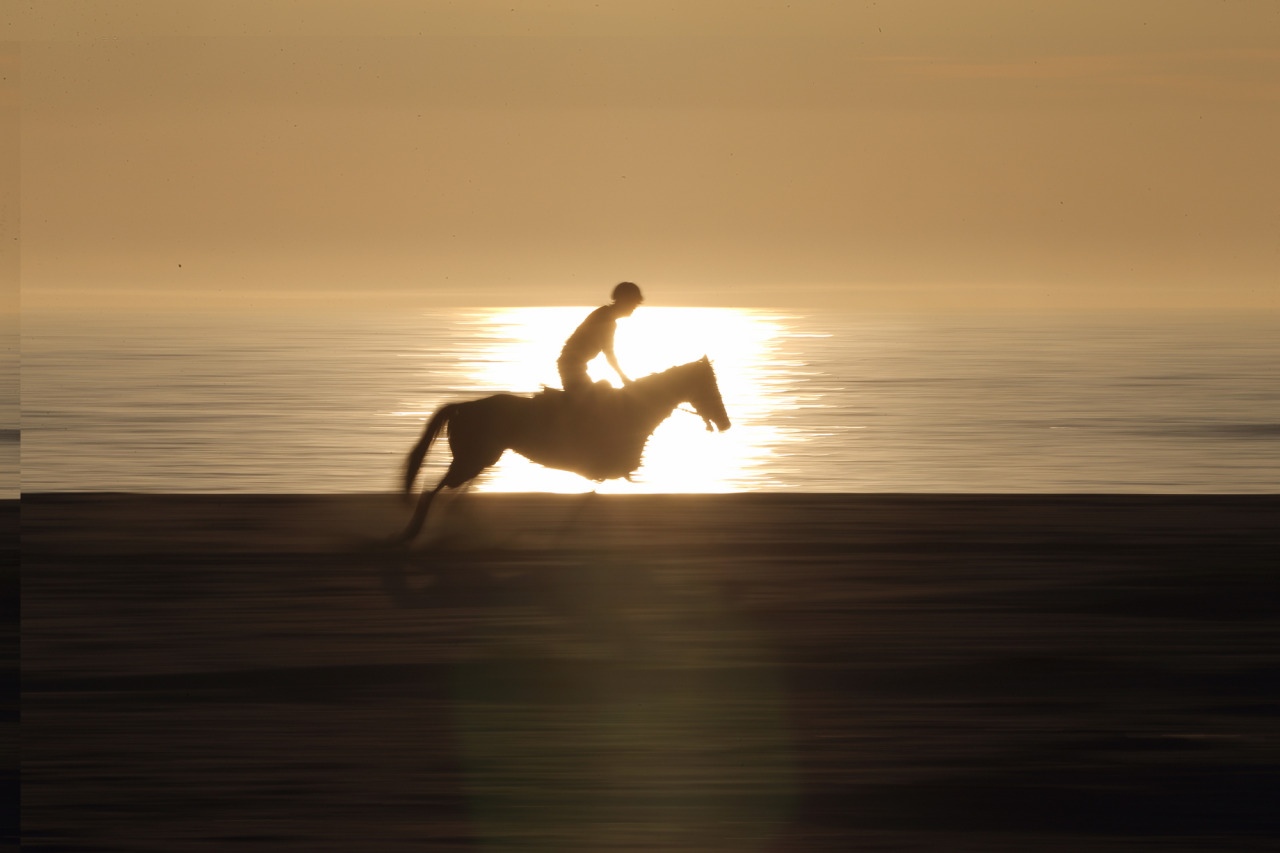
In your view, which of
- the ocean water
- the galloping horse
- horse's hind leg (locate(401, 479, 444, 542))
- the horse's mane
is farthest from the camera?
the ocean water

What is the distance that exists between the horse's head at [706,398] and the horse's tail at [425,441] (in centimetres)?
177

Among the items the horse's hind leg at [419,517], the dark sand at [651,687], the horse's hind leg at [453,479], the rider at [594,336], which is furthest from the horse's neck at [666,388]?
the horse's hind leg at [419,517]

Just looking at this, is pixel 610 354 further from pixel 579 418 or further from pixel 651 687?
pixel 651 687

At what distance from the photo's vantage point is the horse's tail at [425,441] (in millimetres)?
10953

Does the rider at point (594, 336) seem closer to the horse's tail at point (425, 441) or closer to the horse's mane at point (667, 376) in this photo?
the horse's mane at point (667, 376)

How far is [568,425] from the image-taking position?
11266 millimetres

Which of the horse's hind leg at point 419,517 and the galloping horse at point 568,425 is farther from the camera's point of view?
the galloping horse at point 568,425

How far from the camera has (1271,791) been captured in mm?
5715

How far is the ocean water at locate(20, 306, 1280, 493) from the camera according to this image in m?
17.5

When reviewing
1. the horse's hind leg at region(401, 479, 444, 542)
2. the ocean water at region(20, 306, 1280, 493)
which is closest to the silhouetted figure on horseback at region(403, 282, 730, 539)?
the horse's hind leg at region(401, 479, 444, 542)

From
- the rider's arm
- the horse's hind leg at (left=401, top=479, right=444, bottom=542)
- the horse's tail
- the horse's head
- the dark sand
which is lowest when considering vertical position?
the dark sand

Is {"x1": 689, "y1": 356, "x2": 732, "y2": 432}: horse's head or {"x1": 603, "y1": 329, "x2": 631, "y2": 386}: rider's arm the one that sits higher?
{"x1": 603, "y1": 329, "x2": 631, "y2": 386}: rider's arm

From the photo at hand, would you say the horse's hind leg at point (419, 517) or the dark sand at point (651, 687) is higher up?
the horse's hind leg at point (419, 517)

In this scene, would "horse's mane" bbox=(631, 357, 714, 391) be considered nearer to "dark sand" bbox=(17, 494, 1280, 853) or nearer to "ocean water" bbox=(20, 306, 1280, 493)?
"dark sand" bbox=(17, 494, 1280, 853)
